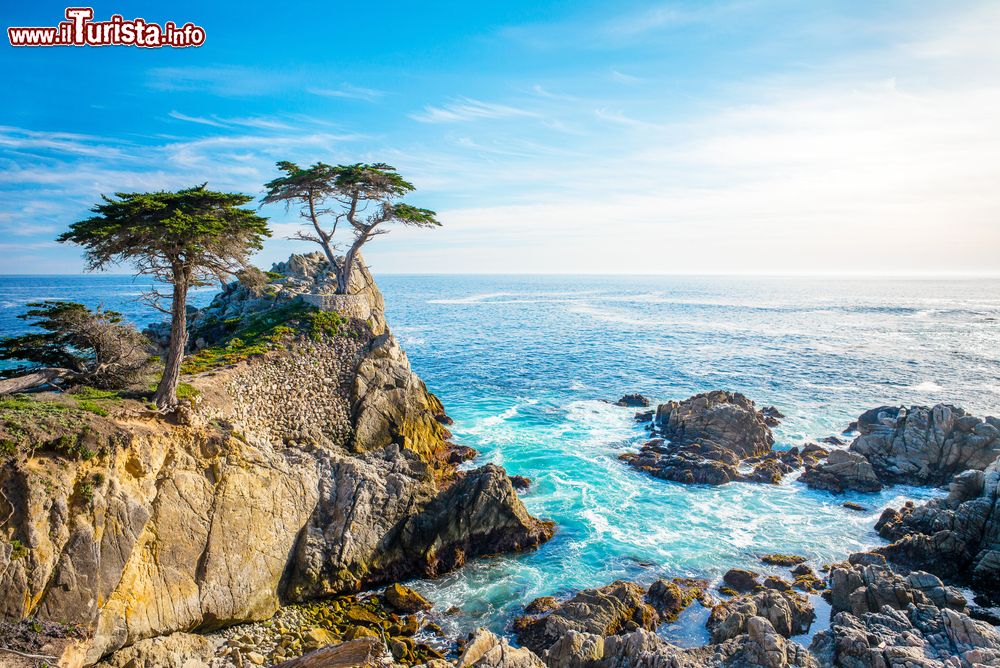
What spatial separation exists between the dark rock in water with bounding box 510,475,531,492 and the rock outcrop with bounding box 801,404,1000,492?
15.3m

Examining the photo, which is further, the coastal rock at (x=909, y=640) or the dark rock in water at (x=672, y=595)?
the dark rock in water at (x=672, y=595)

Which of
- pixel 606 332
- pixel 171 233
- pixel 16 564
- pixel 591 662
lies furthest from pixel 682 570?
pixel 606 332

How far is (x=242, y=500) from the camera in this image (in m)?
17.3

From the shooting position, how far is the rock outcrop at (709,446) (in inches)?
1163

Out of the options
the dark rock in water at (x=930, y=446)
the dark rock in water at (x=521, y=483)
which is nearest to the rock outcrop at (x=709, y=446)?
the dark rock in water at (x=930, y=446)

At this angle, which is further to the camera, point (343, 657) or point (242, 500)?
point (242, 500)

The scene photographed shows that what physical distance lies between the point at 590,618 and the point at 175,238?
18.4 meters

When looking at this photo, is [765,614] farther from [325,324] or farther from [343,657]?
[325,324]

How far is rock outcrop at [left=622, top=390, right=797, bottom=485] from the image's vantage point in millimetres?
29531

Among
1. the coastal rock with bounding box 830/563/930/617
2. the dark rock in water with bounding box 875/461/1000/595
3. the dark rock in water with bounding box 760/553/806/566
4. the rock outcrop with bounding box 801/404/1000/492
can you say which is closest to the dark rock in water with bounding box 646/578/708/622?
the dark rock in water with bounding box 760/553/806/566

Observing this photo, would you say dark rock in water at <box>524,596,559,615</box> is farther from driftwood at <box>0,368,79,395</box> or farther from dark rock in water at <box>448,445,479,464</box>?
driftwood at <box>0,368,79,395</box>

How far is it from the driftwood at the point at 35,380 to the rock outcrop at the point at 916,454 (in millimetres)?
34424

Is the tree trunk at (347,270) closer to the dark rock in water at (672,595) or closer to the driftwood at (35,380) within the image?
the driftwood at (35,380)

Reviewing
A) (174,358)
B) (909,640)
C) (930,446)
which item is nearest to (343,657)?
(174,358)
